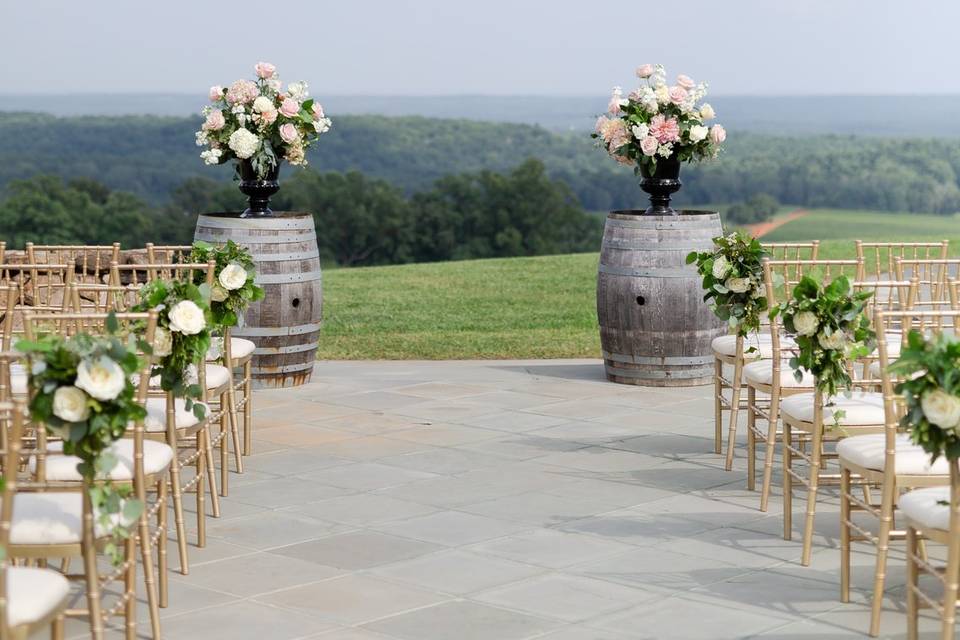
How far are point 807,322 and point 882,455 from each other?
0.63 metres

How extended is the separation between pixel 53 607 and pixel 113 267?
283cm

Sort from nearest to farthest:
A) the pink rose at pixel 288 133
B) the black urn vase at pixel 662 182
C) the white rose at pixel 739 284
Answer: the white rose at pixel 739 284 < the pink rose at pixel 288 133 < the black urn vase at pixel 662 182

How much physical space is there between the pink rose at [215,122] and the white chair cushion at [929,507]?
19.8 ft

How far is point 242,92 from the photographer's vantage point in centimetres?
934

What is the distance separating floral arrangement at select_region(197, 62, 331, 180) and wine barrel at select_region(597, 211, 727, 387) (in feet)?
7.09

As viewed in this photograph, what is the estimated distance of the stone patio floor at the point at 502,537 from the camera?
4859mm

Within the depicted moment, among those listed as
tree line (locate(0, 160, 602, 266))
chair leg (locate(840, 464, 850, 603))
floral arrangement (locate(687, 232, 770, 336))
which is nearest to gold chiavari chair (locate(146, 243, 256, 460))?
floral arrangement (locate(687, 232, 770, 336))

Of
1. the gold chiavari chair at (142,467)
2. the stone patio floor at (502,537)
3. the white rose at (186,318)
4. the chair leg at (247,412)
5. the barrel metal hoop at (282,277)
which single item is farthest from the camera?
the barrel metal hoop at (282,277)

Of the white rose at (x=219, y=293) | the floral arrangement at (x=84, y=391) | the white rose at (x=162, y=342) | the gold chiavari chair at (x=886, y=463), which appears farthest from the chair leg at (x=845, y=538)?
the white rose at (x=219, y=293)

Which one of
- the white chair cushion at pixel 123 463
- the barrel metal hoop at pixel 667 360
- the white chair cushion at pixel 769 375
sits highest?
the white chair cushion at pixel 769 375

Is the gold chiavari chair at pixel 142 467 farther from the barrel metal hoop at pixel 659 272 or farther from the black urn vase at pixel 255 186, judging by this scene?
the barrel metal hoop at pixel 659 272

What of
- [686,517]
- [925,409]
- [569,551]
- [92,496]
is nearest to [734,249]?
[686,517]

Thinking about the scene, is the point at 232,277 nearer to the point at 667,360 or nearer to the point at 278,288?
the point at 278,288

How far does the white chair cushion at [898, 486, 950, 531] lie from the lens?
419cm
